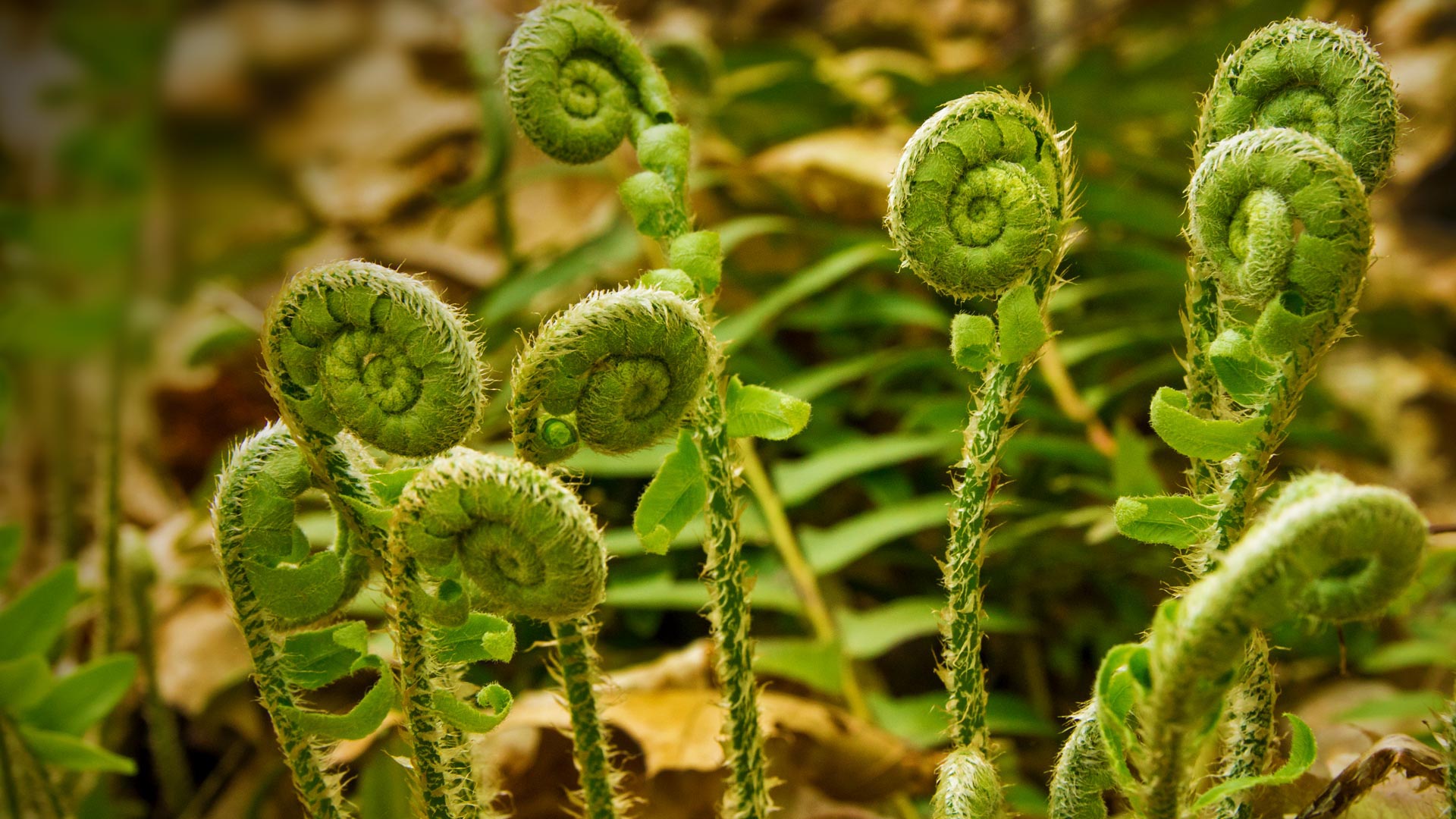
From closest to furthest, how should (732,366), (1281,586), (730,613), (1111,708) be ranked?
1. (1281,586)
2. (1111,708)
3. (730,613)
4. (732,366)

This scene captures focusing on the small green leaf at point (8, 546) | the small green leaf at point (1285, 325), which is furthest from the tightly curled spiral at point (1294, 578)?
the small green leaf at point (8, 546)

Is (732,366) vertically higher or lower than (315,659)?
higher

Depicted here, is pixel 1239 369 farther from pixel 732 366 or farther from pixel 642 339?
pixel 732 366

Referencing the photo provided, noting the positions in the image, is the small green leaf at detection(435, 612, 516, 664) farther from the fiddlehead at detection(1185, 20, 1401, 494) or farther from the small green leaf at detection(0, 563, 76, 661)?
the small green leaf at detection(0, 563, 76, 661)

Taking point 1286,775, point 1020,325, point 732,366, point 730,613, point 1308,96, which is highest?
point 732,366

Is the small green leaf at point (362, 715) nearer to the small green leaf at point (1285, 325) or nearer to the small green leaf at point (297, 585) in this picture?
the small green leaf at point (297, 585)

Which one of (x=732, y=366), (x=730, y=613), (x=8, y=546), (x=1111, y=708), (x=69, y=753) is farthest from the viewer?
(x=732, y=366)

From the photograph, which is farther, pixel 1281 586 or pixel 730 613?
pixel 730 613

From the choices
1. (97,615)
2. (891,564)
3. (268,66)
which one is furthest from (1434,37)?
(97,615)

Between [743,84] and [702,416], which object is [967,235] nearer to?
[702,416]

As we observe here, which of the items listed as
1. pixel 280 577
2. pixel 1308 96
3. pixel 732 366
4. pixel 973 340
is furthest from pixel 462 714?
pixel 732 366
